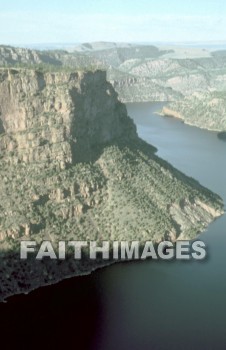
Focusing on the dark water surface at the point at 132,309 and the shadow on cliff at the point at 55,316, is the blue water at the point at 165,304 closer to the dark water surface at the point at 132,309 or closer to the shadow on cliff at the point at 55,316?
the dark water surface at the point at 132,309

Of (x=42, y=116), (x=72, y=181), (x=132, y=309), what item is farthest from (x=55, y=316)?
(x=42, y=116)

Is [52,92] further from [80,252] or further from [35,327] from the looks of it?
[35,327]

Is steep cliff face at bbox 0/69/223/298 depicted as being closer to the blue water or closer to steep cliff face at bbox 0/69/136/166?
steep cliff face at bbox 0/69/136/166

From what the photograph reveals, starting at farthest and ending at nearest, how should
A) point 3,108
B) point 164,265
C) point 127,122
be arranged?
point 127,122 → point 3,108 → point 164,265

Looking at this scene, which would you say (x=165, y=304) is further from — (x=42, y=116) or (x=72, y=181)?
(x=42, y=116)

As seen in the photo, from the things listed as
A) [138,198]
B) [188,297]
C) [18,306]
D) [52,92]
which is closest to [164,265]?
[188,297]

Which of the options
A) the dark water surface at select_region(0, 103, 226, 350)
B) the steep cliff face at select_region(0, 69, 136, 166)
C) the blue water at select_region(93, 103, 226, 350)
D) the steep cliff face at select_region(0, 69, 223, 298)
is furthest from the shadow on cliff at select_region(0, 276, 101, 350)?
the steep cliff face at select_region(0, 69, 136, 166)

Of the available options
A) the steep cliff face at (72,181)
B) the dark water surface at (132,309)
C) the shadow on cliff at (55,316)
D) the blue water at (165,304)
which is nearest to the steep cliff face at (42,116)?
the steep cliff face at (72,181)
